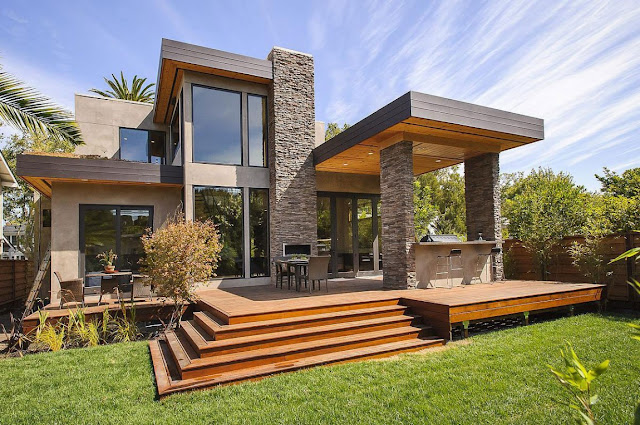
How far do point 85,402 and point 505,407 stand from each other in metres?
4.31

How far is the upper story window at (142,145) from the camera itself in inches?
487

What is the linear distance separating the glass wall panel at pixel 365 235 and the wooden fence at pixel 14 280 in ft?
33.0

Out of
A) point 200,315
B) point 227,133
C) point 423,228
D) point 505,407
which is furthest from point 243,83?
point 423,228

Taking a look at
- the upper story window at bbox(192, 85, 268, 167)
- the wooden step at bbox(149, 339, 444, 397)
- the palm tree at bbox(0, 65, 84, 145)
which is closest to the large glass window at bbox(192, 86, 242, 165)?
the upper story window at bbox(192, 85, 268, 167)

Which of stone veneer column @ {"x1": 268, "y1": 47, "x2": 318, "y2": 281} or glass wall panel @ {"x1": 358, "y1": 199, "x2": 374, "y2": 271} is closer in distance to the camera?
stone veneer column @ {"x1": 268, "y1": 47, "x2": 318, "y2": 281}

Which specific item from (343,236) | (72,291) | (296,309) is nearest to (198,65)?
(72,291)

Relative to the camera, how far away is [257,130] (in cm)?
1074

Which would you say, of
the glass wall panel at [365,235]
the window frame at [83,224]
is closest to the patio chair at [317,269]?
the glass wall panel at [365,235]

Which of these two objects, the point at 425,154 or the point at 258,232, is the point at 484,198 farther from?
the point at 258,232

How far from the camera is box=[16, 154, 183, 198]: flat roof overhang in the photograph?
8.71 metres

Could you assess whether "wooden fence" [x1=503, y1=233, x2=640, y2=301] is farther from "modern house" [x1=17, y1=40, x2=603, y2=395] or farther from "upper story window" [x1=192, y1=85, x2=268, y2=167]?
"upper story window" [x1=192, y1=85, x2=268, y2=167]

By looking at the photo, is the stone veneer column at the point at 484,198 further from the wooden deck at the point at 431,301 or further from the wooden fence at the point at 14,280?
the wooden fence at the point at 14,280

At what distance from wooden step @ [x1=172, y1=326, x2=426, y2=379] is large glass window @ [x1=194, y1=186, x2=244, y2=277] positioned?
149 inches

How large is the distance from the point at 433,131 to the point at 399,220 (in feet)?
6.91
